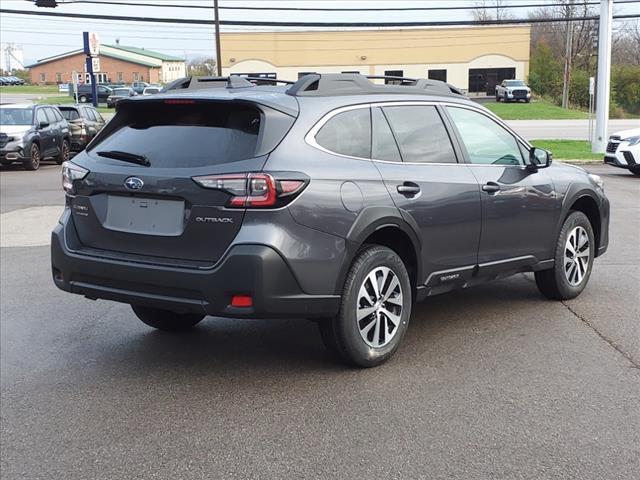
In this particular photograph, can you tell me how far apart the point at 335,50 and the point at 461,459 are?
213 feet

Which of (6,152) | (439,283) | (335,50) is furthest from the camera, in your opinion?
(335,50)

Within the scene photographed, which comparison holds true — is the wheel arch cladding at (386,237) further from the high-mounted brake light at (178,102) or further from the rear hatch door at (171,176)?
the high-mounted brake light at (178,102)

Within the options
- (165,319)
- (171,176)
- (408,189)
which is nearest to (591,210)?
(408,189)

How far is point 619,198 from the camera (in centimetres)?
1388

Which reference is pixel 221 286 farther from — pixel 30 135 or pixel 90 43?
pixel 90 43

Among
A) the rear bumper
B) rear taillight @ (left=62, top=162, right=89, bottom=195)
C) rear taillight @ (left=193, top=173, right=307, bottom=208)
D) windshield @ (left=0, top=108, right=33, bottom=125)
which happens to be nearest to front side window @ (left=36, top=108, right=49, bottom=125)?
windshield @ (left=0, top=108, right=33, bottom=125)

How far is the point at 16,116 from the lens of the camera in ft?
70.6

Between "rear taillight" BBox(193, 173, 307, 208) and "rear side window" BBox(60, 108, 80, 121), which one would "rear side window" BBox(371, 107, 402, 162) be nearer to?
"rear taillight" BBox(193, 173, 307, 208)

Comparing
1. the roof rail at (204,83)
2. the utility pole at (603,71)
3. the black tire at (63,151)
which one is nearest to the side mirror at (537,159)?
the roof rail at (204,83)

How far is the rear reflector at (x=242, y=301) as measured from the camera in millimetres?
4281

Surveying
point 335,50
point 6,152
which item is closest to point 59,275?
point 6,152

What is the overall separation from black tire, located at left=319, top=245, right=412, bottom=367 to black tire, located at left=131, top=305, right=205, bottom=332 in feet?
4.94

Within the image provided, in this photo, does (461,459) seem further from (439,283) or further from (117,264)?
(117,264)

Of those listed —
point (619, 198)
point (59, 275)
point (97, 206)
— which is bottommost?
point (619, 198)
